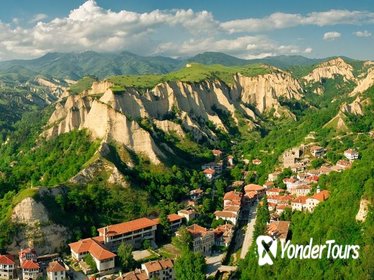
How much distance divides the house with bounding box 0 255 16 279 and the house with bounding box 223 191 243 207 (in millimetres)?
28881

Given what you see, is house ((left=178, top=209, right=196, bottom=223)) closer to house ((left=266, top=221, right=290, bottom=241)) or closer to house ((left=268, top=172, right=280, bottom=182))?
house ((left=266, top=221, right=290, bottom=241))

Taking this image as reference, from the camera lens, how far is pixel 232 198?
66250 mm

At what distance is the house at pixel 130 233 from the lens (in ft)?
169

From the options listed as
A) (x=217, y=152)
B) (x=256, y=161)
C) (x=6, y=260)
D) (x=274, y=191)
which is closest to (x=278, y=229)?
(x=274, y=191)

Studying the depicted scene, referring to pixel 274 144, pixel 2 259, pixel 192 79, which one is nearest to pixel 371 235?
pixel 2 259

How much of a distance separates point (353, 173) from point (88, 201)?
31.1 m

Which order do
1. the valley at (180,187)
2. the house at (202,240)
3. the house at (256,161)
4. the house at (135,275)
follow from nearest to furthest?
the house at (135,275)
the valley at (180,187)
the house at (202,240)
the house at (256,161)

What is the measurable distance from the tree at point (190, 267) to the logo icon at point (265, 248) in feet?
19.1

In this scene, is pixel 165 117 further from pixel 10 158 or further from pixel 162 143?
pixel 10 158

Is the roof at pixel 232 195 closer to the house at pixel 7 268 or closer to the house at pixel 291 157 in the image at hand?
the house at pixel 291 157

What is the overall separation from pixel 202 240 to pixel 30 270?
17931mm

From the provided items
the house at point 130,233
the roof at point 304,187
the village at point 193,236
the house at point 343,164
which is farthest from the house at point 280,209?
the house at point 130,233

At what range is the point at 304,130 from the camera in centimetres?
10038

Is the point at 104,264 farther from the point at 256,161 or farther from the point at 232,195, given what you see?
the point at 256,161
